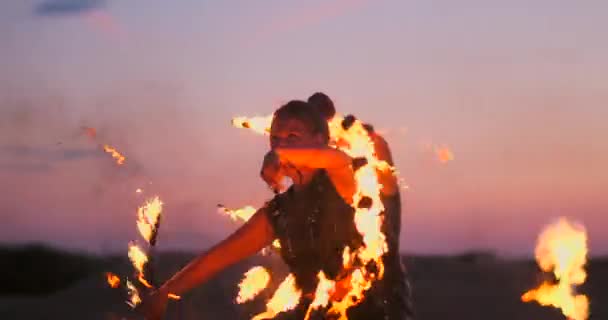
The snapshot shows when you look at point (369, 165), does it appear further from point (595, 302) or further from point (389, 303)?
point (595, 302)

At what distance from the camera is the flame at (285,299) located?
5.08 metres

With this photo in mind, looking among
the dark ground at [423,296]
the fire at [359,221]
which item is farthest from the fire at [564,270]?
the dark ground at [423,296]

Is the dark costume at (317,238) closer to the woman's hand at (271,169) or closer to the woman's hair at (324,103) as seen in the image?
the woman's hand at (271,169)

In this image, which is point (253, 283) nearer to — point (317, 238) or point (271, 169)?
point (317, 238)

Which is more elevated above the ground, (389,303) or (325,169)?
(325,169)

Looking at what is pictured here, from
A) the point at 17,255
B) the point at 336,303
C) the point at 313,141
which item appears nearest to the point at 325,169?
the point at 313,141

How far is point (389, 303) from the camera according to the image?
205 inches

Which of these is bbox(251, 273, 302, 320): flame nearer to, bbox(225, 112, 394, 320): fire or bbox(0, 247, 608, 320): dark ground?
bbox(225, 112, 394, 320): fire

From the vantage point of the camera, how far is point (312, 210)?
16.4ft

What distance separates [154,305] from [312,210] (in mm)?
884

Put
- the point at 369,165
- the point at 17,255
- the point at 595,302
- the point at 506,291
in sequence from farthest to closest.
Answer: the point at 17,255 → the point at 506,291 → the point at 595,302 → the point at 369,165

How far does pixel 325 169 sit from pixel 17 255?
108 feet

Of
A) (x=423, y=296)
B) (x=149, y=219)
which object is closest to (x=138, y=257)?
(x=149, y=219)

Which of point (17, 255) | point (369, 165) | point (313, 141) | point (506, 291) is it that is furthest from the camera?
point (17, 255)
